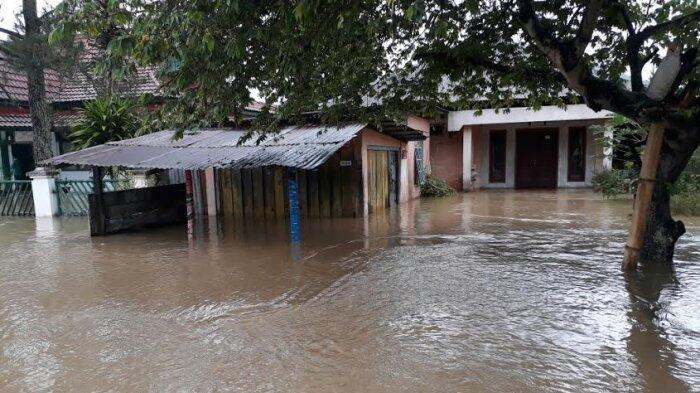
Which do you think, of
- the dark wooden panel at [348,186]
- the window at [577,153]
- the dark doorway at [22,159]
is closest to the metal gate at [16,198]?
the dark doorway at [22,159]

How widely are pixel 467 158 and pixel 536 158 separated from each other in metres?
3.33

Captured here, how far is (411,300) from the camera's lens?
5402mm

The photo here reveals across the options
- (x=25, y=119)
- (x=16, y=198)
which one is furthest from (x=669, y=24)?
(x=25, y=119)

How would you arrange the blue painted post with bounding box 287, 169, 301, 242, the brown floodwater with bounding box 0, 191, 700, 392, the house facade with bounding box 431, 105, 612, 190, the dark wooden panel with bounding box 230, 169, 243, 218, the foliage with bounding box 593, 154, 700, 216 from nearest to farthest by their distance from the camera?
the brown floodwater with bounding box 0, 191, 700, 392
the blue painted post with bounding box 287, 169, 301, 242
the foliage with bounding box 593, 154, 700, 216
the dark wooden panel with bounding box 230, 169, 243, 218
the house facade with bounding box 431, 105, 612, 190

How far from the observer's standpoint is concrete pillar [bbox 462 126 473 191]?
17812 mm

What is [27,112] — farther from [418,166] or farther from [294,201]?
[418,166]

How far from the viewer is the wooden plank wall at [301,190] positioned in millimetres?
12055

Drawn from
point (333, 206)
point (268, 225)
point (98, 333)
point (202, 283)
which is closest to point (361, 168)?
point (333, 206)

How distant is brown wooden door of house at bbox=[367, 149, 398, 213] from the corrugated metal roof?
7.20 feet

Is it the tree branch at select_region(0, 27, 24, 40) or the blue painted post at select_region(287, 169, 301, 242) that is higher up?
the tree branch at select_region(0, 27, 24, 40)

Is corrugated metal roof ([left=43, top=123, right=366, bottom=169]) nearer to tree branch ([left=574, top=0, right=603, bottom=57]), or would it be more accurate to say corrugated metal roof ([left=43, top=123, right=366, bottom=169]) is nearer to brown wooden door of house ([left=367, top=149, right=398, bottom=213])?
brown wooden door of house ([left=367, top=149, right=398, bottom=213])

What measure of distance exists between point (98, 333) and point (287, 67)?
3160 millimetres

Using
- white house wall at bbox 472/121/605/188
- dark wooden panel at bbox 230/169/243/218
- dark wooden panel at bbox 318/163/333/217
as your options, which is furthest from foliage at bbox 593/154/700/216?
dark wooden panel at bbox 230/169/243/218

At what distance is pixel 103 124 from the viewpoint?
13242 mm
